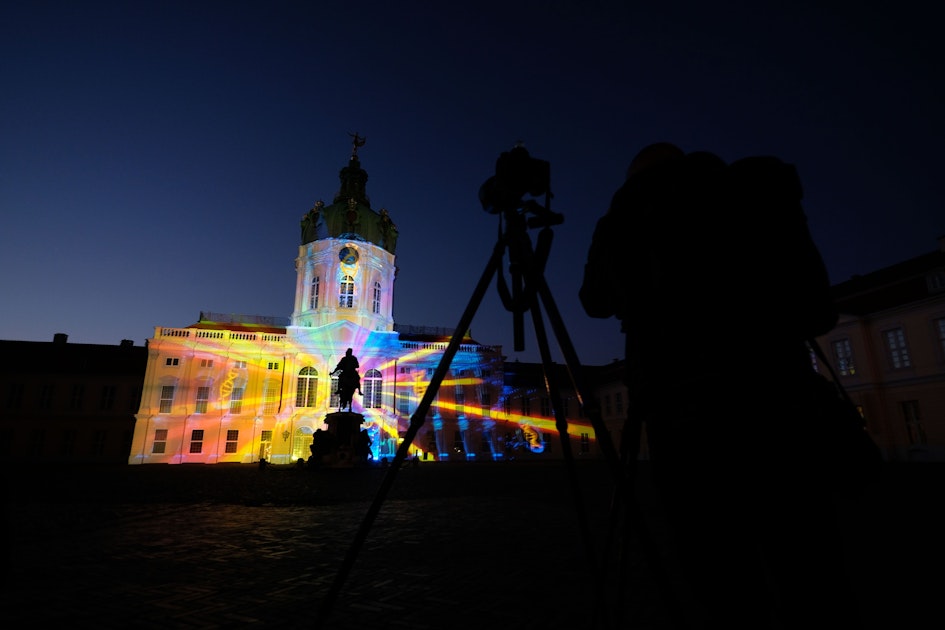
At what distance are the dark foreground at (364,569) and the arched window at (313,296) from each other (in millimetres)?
38869

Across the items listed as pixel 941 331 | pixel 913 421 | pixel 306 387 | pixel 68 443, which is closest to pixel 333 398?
pixel 306 387

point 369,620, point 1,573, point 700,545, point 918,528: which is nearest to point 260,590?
point 369,620

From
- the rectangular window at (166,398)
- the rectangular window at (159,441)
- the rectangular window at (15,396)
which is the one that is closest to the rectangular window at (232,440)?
the rectangular window at (159,441)

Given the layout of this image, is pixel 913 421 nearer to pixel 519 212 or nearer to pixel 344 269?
pixel 519 212

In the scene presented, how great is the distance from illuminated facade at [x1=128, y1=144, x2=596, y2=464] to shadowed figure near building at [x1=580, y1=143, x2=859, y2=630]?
35.9 metres

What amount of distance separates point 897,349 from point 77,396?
60.2 metres

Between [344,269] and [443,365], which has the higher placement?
[344,269]

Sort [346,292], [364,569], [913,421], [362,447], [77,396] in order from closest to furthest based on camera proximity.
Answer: [364,569] → [913,421] → [362,447] → [77,396] → [346,292]

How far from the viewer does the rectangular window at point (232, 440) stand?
3988 cm

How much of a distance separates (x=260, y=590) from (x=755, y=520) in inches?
139

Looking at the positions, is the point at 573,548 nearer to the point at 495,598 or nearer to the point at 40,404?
the point at 495,598

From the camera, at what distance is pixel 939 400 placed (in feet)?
74.1

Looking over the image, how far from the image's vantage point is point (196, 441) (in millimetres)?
39625

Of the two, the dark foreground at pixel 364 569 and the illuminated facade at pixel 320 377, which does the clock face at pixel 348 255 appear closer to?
the illuminated facade at pixel 320 377
